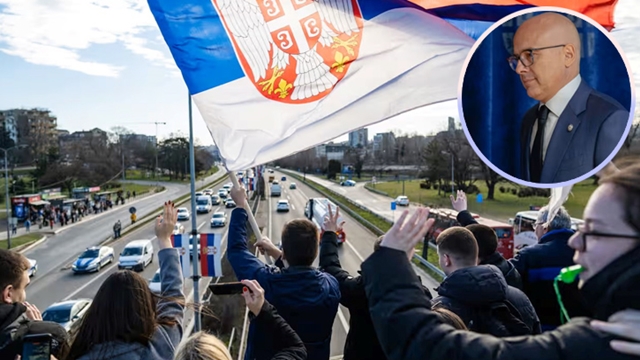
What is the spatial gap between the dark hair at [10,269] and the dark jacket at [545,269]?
3037 mm

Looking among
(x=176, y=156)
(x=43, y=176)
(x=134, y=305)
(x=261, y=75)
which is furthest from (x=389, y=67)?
(x=176, y=156)

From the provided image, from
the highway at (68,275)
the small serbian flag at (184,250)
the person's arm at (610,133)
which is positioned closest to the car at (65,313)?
the highway at (68,275)

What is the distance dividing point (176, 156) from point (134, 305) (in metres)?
88.4

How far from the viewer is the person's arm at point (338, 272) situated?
304 centimetres

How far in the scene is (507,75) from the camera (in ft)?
11.2

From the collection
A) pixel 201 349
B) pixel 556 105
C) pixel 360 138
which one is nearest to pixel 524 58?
pixel 556 105

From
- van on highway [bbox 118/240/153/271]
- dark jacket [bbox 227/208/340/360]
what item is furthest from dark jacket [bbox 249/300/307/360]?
van on highway [bbox 118/240/153/271]

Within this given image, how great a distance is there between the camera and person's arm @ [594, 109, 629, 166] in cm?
300

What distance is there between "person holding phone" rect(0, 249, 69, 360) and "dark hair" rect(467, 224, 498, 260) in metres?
2.43

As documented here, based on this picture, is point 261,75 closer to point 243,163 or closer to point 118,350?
point 243,163

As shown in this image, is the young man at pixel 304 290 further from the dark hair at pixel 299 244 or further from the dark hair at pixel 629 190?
the dark hair at pixel 629 190

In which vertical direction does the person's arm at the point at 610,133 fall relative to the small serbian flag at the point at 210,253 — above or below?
above

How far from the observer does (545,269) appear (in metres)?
3.39

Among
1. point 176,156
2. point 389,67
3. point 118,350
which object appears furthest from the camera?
point 176,156
